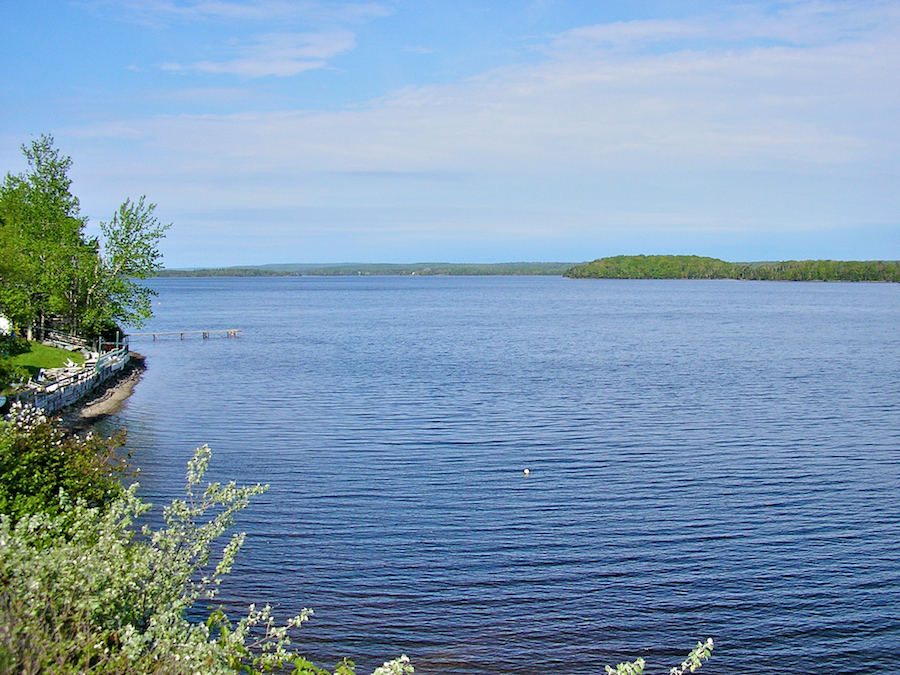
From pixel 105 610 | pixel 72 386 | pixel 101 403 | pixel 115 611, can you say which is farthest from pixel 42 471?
pixel 101 403

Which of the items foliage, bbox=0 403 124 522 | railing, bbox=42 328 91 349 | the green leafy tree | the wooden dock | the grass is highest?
the green leafy tree

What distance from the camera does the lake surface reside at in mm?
13477

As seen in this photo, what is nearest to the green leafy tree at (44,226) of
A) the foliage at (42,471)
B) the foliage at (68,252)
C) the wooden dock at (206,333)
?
the foliage at (68,252)

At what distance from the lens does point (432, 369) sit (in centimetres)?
4656

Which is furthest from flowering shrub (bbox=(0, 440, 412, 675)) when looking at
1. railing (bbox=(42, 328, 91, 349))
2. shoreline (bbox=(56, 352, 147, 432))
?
railing (bbox=(42, 328, 91, 349))

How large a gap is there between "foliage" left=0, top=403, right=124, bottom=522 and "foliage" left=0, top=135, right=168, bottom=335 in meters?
33.6

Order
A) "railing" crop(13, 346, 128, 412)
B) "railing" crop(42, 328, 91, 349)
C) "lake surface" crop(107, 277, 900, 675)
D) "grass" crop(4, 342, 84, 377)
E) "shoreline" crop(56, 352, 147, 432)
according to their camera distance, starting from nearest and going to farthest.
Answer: "lake surface" crop(107, 277, 900, 675) < "railing" crop(13, 346, 128, 412) < "shoreline" crop(56, 352, 147, 432) < "grass" crop(4, 342, 84, 377) < "railing" crop(42, 328, 91, 349)

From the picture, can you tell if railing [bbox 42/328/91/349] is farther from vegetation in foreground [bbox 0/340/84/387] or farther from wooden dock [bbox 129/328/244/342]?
→ wooden dock [bbox 129/328/244/342]

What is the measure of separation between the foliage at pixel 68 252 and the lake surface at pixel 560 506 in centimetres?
764

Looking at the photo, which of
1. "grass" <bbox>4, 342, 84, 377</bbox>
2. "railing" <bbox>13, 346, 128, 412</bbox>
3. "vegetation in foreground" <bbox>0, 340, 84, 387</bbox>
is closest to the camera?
"railing" <bbox>13, 346, 128, 412</bbox>

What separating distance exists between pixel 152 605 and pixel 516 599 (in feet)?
27.0

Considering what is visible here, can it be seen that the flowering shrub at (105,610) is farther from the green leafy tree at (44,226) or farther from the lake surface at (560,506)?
the green leafy tree at (44,226)

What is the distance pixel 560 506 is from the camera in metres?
19.9

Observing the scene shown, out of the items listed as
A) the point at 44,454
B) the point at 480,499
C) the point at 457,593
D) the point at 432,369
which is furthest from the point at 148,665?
the point at 432,369
